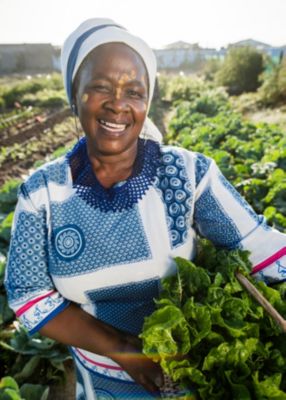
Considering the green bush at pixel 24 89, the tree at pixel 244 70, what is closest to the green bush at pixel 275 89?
the tree at pixel 244 70

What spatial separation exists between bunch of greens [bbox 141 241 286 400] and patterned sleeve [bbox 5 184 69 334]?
0.46 meters

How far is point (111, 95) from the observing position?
53.1 inches

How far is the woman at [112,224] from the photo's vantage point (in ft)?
4.56

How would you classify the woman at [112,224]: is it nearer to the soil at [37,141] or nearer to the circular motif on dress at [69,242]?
the circular motif on dress at [69,242]

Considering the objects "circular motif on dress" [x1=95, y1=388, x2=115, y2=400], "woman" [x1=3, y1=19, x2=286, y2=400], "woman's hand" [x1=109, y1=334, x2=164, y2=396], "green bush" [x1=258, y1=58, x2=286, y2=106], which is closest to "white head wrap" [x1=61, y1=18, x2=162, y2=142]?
"woman" [x1=3, y1=19, x2=286, y2=400]

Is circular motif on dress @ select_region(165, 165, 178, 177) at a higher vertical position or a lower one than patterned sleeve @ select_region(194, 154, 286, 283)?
higher

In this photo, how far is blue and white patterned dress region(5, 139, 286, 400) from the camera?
1.42m

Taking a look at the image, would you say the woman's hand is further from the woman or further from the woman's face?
the woman's face

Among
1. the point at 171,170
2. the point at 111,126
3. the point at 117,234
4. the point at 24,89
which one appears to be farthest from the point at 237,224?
the point at 24,89

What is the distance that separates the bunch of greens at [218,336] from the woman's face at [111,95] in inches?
21.7

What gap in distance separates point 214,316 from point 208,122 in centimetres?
868

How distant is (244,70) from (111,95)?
23.5 meters

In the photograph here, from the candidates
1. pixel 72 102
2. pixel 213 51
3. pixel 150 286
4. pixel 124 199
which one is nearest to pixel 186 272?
pixel 150 286

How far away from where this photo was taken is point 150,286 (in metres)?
1.50
